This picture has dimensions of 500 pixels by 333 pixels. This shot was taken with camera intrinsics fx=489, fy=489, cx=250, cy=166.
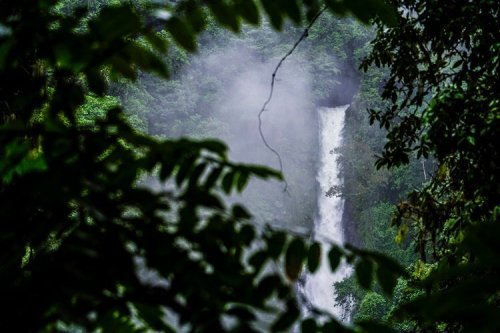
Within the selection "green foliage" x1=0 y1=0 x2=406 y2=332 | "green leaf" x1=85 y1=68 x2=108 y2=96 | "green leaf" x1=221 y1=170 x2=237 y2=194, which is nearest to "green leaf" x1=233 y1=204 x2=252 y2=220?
"green foliage" x1=0 y1=0 x2=406 y2=332

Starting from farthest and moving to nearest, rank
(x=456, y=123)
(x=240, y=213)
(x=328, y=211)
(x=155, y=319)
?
(x=328, y=211) < (x=456, y=123) < (x=155, y=319) < (x=240, y=213)

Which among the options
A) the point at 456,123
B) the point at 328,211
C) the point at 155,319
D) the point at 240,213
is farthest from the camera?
the point at 328,211

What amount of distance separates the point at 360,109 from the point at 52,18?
20.8 meters

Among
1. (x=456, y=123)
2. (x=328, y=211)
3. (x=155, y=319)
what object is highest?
(x=155, y=319)

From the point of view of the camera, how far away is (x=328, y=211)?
1939 centimetres

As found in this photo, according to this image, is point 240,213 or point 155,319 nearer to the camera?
point 240,213

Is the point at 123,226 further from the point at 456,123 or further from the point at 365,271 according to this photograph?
the point at 456,123

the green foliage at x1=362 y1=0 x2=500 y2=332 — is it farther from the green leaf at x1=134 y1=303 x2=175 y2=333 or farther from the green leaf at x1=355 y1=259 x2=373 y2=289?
the green leaf at x1=134 y1=303 x2=175 y2=333

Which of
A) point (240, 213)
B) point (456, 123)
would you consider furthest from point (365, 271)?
point (456, 123)

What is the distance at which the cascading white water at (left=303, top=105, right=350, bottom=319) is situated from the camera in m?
17.2

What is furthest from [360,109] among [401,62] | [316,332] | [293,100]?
[316,332]

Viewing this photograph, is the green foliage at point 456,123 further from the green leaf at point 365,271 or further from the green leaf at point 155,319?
the green leaf at point 155,319

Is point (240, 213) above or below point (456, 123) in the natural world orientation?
above

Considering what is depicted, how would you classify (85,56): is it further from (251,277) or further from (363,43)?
(363,43)
